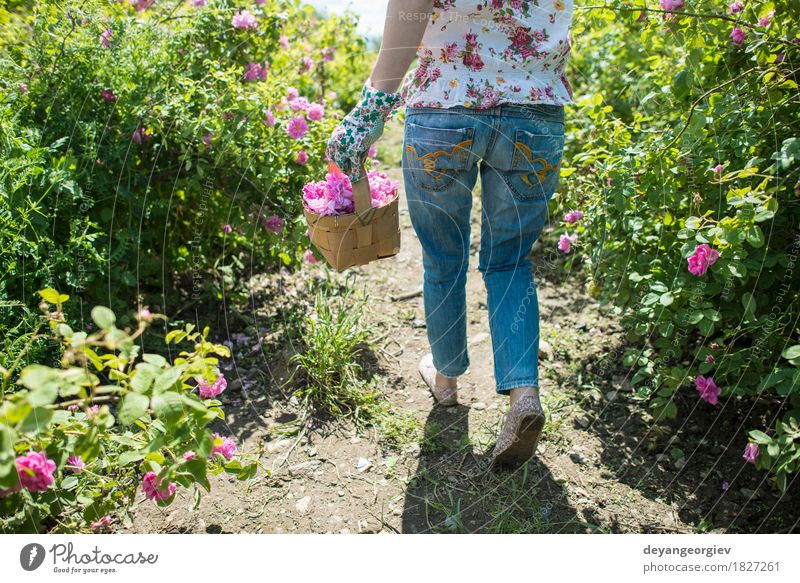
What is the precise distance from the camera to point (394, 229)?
1802 mm

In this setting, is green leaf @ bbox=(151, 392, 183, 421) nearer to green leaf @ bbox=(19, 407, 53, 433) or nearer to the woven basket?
green leaf @ bbox=(19, 407, 53, 433)

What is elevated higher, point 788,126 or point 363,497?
point 788,126

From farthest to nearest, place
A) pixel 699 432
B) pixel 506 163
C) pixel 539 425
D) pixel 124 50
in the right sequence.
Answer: pixel 124 50 < pixel 699 432 < pixel 539 425 < pixel 506 163

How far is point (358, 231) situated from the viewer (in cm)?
173

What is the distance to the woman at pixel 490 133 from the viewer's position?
1524 mm

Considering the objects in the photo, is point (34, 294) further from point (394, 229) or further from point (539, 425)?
point (539, 425)

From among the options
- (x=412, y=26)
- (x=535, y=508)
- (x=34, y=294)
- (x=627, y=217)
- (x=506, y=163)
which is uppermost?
(x=412, y=26)

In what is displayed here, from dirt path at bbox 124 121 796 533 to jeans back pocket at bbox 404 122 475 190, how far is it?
770 millimetres

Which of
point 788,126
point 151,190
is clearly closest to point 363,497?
point 151,190

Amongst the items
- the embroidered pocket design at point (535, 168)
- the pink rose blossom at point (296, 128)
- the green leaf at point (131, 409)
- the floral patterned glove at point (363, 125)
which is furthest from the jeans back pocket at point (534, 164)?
the green leaf at point (131, 409)

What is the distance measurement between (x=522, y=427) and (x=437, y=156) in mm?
689

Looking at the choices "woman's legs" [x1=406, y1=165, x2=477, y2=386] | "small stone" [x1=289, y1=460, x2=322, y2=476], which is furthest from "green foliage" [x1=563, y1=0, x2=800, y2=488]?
"small stone" [x1=289, y1=460, x2=322, y2=476]

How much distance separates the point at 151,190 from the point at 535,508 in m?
1.54
